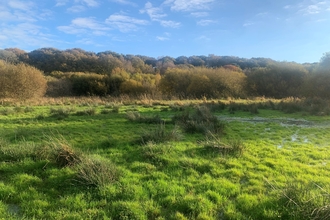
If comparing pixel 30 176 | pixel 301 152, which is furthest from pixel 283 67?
pixel 30 176

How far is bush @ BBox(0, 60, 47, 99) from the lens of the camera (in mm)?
28469

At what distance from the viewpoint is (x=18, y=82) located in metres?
28.7

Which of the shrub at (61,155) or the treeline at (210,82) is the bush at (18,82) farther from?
the shrub at (61,155)

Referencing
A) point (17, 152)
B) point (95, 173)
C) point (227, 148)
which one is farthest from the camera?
point (227, 148)

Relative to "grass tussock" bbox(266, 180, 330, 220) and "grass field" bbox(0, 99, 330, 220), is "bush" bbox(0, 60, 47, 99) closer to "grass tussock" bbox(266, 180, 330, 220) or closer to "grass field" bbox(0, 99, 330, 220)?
"grass field" bbox(0, 99, 330, 220)

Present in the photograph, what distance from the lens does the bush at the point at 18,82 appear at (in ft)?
93.4

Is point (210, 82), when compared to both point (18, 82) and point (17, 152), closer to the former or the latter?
point (18, 82)

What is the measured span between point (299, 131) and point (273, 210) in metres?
8.73

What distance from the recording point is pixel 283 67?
3991 cm

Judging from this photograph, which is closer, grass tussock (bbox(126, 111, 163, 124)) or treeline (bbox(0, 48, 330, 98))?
grass tussock (bbox(126, 111, 163, 124))

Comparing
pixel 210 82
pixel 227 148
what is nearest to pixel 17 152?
pixel 227 148

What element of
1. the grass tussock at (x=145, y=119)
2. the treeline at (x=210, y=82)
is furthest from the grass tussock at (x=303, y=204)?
the treeline at (x=210, y=82)

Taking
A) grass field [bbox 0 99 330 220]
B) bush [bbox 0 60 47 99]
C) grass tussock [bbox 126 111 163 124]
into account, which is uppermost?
bush [bbox 0 60 47 99]

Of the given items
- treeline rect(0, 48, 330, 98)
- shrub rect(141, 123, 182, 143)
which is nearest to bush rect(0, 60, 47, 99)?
treeline rect(0, 48, 330, 98)
